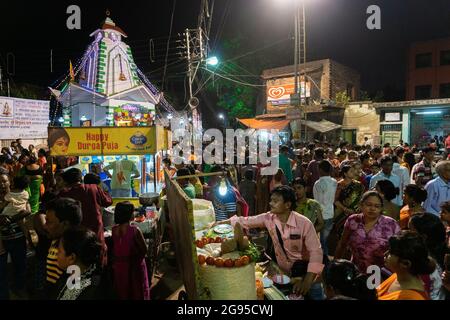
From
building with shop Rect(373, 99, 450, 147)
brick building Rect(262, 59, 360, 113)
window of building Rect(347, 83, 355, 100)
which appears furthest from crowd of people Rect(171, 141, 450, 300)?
window of building Rect(347, 83, 355, 100)

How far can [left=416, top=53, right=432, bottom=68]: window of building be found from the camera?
34.4 meters

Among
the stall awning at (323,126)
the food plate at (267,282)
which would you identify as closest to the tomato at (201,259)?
the food plate at (267,282)

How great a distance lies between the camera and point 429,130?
21.6m

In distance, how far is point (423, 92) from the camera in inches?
1383

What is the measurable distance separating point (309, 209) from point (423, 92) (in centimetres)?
3746

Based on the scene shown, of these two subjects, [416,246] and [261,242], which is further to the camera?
[261,242]

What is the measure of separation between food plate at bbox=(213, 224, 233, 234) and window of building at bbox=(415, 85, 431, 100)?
37.9m

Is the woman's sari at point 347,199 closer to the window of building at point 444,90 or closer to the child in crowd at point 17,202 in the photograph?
the child in crowd at point 17,202

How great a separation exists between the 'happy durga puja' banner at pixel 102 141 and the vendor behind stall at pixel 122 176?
0.49 meters

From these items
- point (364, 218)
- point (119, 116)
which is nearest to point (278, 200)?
point (364, 218)

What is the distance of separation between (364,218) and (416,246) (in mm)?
1212

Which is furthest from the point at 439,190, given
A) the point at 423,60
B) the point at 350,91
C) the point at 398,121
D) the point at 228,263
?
the point at 423,60

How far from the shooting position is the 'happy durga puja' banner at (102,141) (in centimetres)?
752

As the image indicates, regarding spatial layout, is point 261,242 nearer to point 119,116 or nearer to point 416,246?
point 416,246
